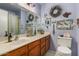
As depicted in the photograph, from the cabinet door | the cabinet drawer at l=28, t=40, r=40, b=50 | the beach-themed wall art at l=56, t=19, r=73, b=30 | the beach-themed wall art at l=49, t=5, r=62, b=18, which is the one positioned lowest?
the cabinet door

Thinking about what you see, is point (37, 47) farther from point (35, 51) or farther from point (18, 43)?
point (18, 43)

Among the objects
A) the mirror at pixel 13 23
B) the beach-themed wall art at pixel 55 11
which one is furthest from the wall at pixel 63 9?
the mirror at pixel 13 23

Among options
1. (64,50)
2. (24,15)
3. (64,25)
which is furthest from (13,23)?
(64,50)

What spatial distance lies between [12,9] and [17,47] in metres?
0.58

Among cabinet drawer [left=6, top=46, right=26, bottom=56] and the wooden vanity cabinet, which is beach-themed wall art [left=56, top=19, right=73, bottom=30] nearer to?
the wooden vanity cabinet

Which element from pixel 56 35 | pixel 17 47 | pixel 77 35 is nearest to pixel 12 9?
pixel 17 47

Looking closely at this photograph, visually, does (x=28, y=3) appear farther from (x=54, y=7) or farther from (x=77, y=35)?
(x=77, y=35)

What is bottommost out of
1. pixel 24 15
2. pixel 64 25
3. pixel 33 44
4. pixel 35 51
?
pixel 35 51

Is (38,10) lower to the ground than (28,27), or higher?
higher

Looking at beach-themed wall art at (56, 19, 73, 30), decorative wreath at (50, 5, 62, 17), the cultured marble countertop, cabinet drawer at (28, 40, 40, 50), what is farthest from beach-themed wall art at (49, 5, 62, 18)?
cabinet drawer at (28, 40, 40, 50)

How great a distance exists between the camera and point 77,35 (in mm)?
2018

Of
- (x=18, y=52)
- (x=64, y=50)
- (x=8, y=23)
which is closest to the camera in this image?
(x=18, y=52)

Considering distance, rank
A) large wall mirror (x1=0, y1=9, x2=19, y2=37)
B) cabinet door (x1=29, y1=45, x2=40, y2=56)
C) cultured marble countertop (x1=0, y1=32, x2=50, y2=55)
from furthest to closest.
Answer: cabinet door (x1=29, y1=45, x2=40, y2=56) < large wall mirror (x1=0, y1=9, x2=19, y2=37) < cultured marble countertop (x1=0, y1=32, x2=50, y2=55)

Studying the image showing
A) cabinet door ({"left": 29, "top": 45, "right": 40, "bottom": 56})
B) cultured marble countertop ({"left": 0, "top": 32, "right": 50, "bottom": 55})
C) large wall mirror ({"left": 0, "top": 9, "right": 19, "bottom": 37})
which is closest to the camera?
cultured marble countertop ({"left": 0, "top": 32, "right": 50, "bottom": 55})
